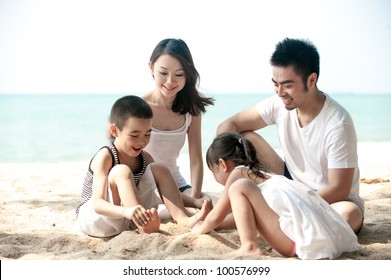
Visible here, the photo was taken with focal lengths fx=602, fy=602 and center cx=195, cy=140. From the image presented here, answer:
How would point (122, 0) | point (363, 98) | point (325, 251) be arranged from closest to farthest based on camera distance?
point (325, 251)
point (122, 0)
point (363, 98)

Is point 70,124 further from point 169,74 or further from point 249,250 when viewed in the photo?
point 249,250

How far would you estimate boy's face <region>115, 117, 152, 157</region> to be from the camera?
91.4 inches

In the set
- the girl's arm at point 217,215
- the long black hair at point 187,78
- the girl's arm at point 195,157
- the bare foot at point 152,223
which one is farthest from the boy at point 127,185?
the long black hair at point 187,78

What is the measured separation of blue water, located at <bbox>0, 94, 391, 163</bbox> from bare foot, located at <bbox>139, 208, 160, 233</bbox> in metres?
5.57

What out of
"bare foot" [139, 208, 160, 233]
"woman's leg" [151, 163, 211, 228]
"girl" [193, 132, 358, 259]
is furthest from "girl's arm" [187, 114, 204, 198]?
"girl" [193, 132, 358, 259]

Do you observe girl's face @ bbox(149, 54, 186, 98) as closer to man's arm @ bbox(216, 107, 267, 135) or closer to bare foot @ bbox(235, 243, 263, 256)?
man's arm @ bbox(216, 107, 267, 135)

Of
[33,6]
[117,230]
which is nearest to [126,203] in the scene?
[117,230]

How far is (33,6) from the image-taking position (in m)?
3.65

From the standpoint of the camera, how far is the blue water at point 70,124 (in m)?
8.71

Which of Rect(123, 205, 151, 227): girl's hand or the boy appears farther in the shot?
the boy

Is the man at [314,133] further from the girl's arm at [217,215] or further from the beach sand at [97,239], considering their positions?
the girl's arm at [217,215]

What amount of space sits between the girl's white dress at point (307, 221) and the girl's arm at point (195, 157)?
2.58 feet
